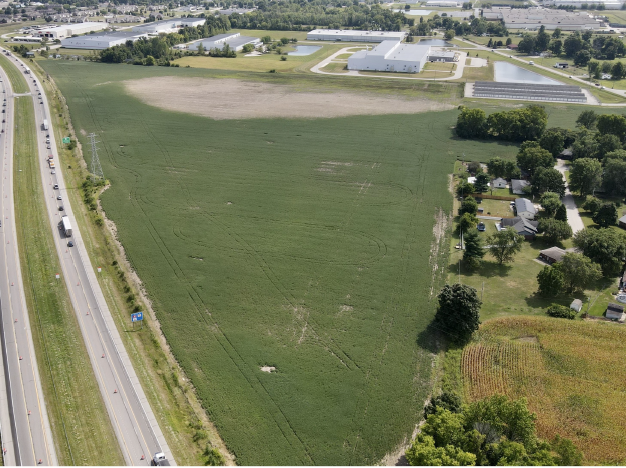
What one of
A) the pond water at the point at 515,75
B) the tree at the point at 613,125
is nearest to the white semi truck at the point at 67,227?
the tree at the point at 613,125

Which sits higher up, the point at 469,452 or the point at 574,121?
the point at 574,121

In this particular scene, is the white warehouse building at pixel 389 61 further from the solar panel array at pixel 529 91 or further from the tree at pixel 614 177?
the tree at pixel 614 177

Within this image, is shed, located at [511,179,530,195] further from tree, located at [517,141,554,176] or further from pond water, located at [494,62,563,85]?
pond water, located at [494,62,563,85]

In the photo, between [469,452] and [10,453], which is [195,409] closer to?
[10,453]

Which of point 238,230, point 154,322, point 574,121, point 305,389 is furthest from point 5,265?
point 574,121

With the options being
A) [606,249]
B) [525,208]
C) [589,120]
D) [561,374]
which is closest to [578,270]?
[606,249]

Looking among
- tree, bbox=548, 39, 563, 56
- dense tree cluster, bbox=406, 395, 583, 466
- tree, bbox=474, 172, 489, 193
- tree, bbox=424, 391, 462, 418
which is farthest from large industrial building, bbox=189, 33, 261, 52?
dense tree cluster, bbox=406, 395, 583, 466

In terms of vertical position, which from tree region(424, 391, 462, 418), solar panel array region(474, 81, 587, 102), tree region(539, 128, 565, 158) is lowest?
tree region(424, 391, 462, 418)
